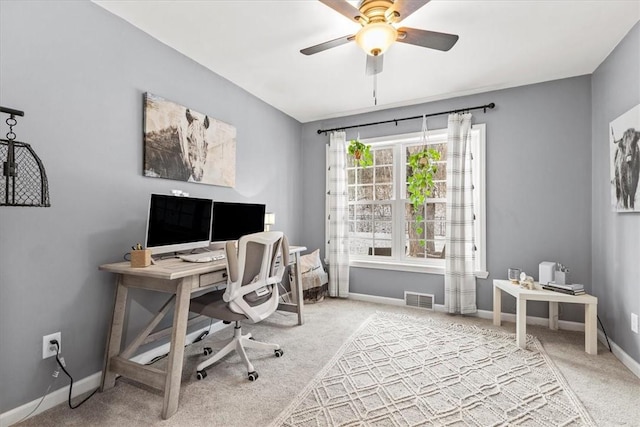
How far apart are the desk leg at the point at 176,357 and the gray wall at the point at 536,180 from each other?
2.83m

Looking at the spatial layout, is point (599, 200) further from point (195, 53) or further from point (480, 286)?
point (195, 53)

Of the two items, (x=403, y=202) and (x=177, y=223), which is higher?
(x=403, y=202)

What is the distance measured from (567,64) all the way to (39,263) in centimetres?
437

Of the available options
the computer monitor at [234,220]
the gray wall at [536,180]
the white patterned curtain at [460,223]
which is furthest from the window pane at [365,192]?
the computer monitor at [234,220]

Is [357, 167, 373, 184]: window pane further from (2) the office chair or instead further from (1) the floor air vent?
(2) the office chair

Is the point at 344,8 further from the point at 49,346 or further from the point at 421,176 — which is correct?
the point at 49,346

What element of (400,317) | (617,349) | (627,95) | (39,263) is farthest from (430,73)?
(39,263)

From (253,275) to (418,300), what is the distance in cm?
237

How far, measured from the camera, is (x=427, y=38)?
1850 mm

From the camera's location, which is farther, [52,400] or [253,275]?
[253,275]

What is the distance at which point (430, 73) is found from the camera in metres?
2.97

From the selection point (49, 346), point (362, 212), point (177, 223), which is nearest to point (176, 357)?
point (49, 346)

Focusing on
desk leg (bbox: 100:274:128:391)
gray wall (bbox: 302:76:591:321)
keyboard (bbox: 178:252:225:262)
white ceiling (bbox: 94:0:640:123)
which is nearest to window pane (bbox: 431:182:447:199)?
gray wall (bbox: 302:76:591:321)

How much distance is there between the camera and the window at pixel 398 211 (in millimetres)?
3426
